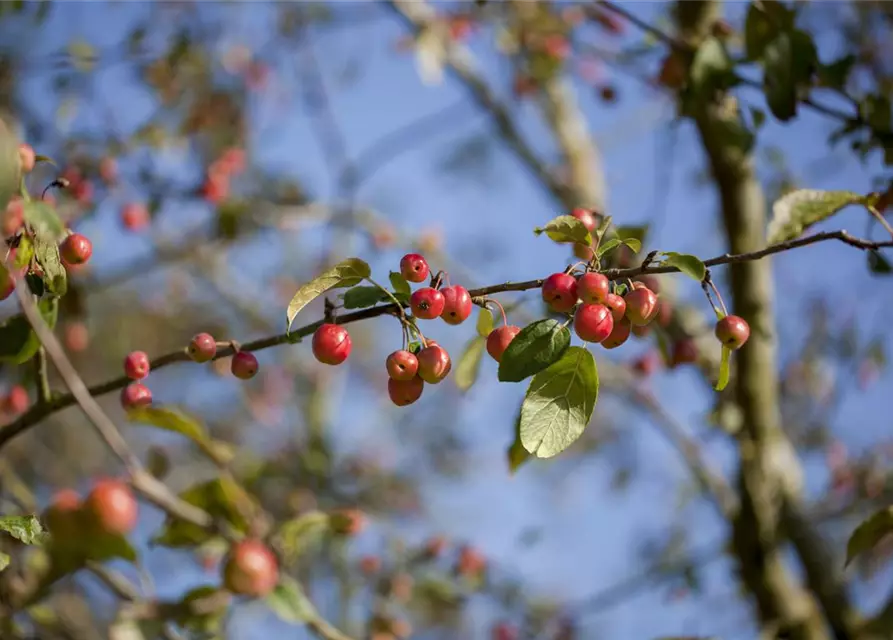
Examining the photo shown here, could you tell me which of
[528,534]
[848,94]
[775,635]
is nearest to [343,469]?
[528,534]

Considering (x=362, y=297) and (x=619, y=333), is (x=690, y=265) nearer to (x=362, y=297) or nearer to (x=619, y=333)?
(x=619, y=333)

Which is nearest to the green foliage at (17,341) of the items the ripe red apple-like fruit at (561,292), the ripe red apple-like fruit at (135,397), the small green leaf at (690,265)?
the ripe red apple-like fruit at (135,397)

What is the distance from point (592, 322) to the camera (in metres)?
1.24

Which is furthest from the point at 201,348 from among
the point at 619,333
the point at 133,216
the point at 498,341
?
the point at 133,216

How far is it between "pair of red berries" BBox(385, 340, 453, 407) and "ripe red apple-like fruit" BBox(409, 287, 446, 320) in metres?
0.09

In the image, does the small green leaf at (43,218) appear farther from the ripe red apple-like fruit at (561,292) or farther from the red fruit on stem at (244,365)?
the ripe red apple-like fruit at (561,292)

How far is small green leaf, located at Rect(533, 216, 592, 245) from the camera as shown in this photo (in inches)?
51.3

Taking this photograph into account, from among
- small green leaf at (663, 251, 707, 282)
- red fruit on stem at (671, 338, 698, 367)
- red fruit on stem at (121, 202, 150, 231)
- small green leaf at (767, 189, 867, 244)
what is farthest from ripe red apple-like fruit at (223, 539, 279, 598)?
red fruit on stem at (121, 202, 150, 231)

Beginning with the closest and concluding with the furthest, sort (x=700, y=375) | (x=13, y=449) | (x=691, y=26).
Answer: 1. (x=691, y=26)
2. (x=700, y=375)
3. (x=13, y=449)

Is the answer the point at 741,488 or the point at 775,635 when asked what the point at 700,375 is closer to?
the point at 741,488

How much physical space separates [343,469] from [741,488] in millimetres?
3184

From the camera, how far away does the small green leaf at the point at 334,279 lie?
1362 mm

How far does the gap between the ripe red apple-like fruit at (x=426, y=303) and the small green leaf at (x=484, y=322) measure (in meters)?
0.21

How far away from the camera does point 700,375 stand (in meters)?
3.48
